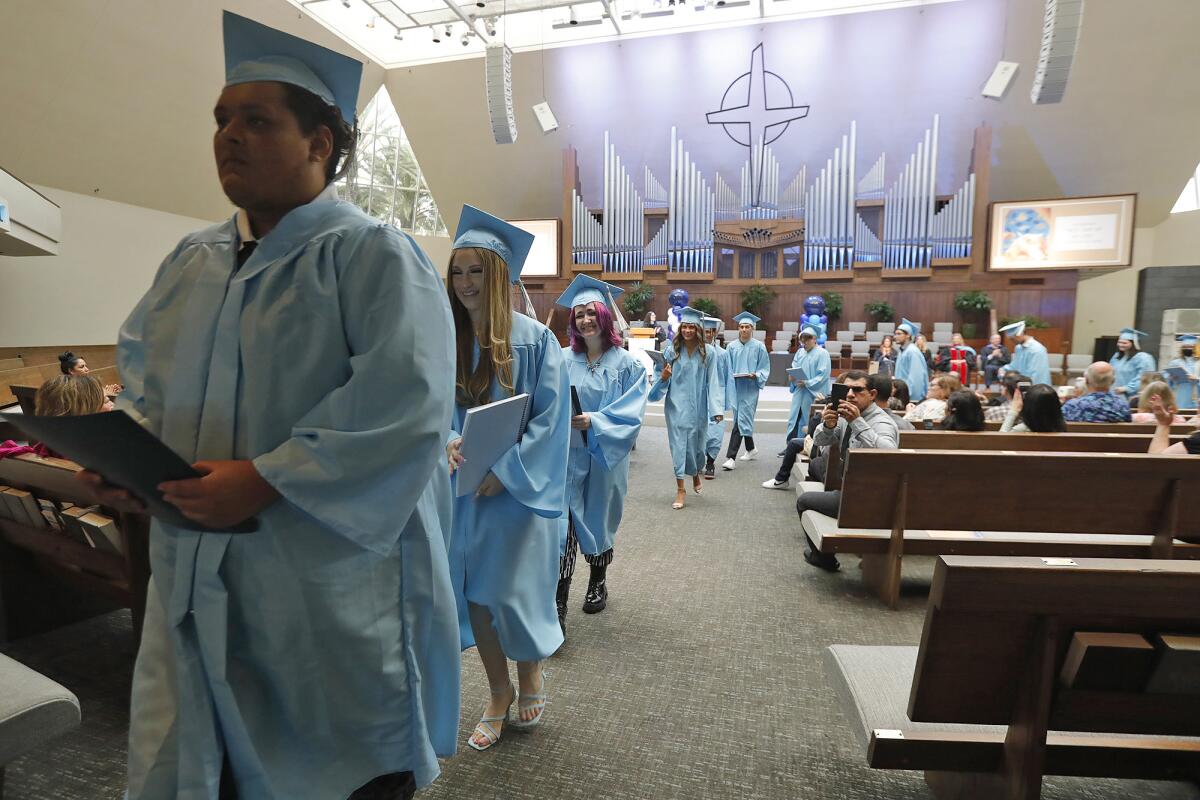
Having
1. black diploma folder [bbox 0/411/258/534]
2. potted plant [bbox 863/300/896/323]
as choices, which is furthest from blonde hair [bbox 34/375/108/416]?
potted plant [bbox 863/300/896/323]

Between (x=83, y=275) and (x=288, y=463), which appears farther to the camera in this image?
(x=83, y=275)

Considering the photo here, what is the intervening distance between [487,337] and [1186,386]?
876cm

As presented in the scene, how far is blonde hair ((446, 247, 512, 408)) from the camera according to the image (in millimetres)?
1967

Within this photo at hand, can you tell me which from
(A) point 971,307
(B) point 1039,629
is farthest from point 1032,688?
(A) point 971,307


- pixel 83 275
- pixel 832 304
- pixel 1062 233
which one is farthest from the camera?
pixel 832 304

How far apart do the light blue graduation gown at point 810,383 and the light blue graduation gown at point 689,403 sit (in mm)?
1597

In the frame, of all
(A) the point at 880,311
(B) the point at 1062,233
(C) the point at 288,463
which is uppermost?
(B) the point at 1062,233

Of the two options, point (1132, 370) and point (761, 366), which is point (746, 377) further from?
point (1132, 370)

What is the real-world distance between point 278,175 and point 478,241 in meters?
0.95

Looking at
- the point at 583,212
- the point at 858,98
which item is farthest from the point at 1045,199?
the point at 583,212

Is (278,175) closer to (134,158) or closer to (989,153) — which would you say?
(134,158)

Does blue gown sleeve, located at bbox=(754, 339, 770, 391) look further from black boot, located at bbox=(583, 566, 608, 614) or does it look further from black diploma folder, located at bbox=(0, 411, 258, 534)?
black diploma folder, located at bbox=(0, 411, 258, 534)

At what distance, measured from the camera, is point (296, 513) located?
987mm

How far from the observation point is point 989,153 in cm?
1283
